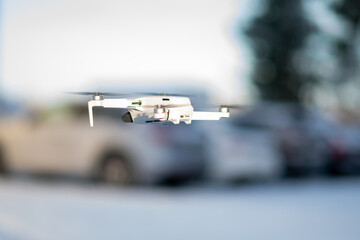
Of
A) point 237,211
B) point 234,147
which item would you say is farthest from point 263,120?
point 237,211

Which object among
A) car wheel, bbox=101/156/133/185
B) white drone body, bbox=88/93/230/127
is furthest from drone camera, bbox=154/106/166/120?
car wheel, bbox=101/156/133/185

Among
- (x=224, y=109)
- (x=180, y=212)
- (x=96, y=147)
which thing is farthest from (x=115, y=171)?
(x=224, y=109)

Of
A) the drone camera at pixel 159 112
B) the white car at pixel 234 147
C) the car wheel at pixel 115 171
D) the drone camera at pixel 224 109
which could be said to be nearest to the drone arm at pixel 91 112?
the drone camera at pixel 159 112

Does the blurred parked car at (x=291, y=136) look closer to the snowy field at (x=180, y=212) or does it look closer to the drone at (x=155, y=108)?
the snowy field at (x=180, y=212)

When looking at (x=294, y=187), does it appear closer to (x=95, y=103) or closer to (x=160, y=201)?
(x=160, y=201)

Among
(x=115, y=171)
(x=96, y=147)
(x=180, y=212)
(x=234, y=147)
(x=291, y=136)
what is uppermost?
(x=96, y=147)

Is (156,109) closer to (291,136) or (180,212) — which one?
(180,212)
